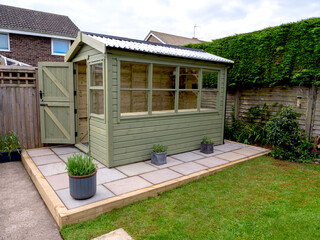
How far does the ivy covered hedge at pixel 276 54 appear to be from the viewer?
5.00 m

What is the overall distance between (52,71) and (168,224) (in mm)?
4208

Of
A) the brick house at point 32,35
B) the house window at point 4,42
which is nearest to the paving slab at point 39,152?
the brick house at point 32,35

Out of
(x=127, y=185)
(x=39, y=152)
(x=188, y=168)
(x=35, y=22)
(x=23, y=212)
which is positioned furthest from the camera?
(x=35, y=22)

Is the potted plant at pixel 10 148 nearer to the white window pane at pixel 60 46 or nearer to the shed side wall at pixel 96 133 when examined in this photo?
the shed side wall at pixel 96 133

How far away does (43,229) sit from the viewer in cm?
253

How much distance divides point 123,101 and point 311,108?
4656mm

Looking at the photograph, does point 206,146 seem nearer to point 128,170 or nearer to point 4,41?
point 128,170

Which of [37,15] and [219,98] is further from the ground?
[37,15]

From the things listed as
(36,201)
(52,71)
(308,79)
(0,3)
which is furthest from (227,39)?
(0,3)

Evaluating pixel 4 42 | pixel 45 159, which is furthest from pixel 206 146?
pixel 4 42

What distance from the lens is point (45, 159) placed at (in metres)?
4.43

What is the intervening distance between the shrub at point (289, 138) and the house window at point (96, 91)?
3.85 metres

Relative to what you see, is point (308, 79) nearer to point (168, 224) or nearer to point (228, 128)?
point (228, 128)

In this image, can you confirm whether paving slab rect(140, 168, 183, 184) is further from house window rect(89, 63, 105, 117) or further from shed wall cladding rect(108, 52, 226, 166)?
house window rect(89, 63, 105, 117)
